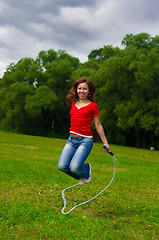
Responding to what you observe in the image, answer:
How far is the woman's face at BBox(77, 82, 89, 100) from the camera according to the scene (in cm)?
545

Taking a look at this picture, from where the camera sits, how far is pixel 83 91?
545 cm

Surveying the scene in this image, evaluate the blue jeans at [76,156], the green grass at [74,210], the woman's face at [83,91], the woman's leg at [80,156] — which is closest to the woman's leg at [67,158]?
the blue jeans at [76,156]

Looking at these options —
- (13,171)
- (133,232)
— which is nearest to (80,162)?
(133,232)

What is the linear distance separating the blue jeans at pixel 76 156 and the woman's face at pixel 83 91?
98 centimetres

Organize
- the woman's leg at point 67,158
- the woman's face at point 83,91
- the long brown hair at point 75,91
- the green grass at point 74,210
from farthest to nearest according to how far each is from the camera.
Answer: the long brown hair at point 75,91 < the woman's face at point 83,91 < the woman's leg at point 67,158 < the green grass at point 74,210

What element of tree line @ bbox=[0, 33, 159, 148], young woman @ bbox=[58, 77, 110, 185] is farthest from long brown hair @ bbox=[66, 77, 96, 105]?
tree line @ bbox=[0, 33, 159, 148]

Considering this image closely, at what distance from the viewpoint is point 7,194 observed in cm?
559

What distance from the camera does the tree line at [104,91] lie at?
3025 cm

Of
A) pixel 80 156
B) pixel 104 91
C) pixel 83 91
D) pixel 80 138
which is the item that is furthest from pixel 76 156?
pixel 104 91

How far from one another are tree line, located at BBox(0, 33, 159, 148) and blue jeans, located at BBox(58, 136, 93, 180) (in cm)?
2396

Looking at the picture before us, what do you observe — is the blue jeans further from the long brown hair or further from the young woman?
the long brown hair

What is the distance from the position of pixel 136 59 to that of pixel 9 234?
3097cm

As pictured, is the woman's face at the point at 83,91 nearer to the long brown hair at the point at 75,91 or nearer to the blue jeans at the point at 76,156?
the long brown hair at the point at 75,91

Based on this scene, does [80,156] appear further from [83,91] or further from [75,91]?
[75,91]
